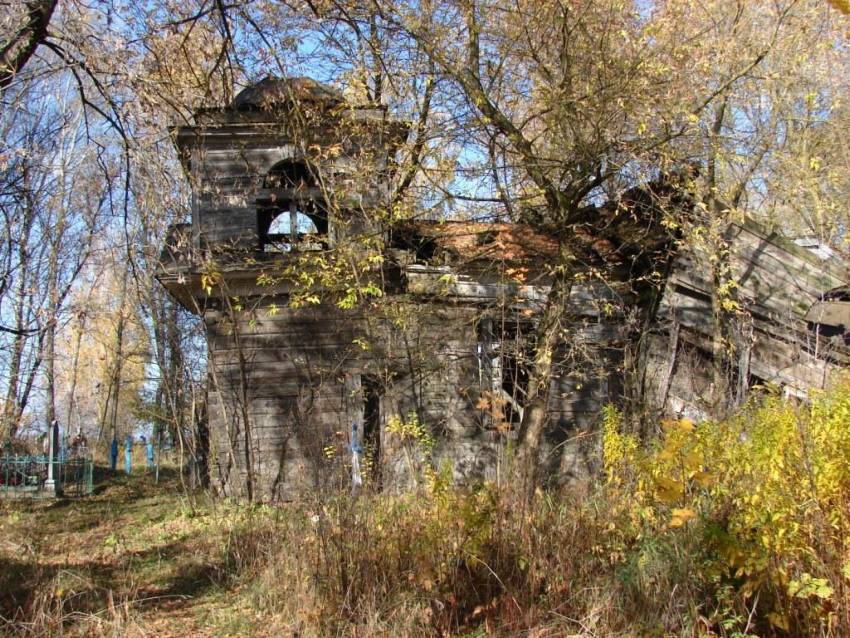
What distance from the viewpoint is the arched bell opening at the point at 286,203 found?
42.8 feet

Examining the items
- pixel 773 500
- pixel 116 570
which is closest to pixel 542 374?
pixel 773 500

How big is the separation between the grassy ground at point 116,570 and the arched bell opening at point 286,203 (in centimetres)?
499

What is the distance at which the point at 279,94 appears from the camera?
10719 millimetres

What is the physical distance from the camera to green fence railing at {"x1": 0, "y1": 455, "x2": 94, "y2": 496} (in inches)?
618

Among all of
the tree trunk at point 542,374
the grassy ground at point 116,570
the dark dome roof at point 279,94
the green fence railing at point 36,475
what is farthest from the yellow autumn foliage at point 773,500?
the green fence railing at point 36,475

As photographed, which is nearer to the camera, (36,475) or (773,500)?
(773,500)

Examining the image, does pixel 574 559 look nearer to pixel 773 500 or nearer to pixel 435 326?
pixel 773 500

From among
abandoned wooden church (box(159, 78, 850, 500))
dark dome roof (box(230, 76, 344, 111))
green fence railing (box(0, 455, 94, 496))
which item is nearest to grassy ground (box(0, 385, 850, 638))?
abandoned wooden church (box(159, 78, 850, 500))

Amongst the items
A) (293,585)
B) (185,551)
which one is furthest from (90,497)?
(293,585)

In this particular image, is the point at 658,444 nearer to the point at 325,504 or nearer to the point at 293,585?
the point at 325,504

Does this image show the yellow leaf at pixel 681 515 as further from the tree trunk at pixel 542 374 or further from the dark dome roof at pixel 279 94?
the dark dome roof at pixel 279 94

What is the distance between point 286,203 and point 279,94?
152 inches

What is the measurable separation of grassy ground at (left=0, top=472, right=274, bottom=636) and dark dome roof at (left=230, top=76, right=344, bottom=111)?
6.26 meters

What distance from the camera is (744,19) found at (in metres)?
14.7
